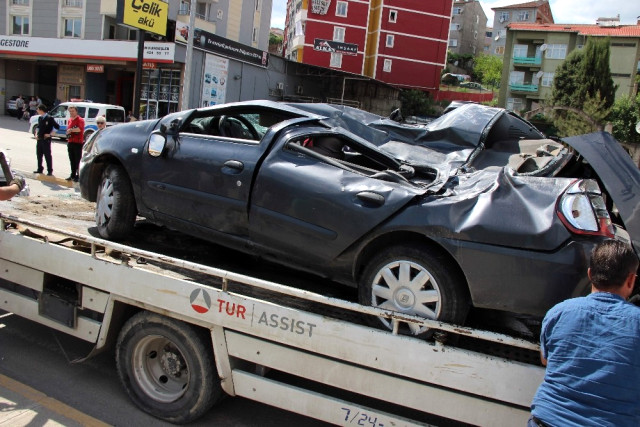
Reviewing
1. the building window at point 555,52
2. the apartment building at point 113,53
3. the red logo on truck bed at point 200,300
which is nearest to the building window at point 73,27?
the apartment building at point 113,53

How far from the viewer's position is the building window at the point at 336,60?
52528 mm

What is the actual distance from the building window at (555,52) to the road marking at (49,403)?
200ft

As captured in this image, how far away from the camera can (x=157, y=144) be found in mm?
4164

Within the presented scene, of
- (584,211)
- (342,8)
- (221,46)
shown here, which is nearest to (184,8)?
(221,46)

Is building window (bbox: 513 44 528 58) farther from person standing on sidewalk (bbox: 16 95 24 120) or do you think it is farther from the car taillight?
the car taillight

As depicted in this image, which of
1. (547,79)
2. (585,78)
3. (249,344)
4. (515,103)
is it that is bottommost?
(249,344)

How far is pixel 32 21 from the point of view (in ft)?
115

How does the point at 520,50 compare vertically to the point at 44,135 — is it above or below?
above

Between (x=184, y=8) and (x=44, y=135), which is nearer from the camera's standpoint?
(x=44, y=135)

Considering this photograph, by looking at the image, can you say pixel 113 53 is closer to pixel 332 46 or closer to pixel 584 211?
pixel 332 46

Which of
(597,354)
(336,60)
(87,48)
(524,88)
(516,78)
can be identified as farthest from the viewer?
(516,78)

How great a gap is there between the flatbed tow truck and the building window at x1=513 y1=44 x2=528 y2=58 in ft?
198

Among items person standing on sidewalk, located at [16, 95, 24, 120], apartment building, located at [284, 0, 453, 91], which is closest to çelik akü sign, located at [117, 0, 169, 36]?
person standing on sidewalk, located at [16, 95, 24, 120]

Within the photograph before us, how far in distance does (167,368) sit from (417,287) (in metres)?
1.76
